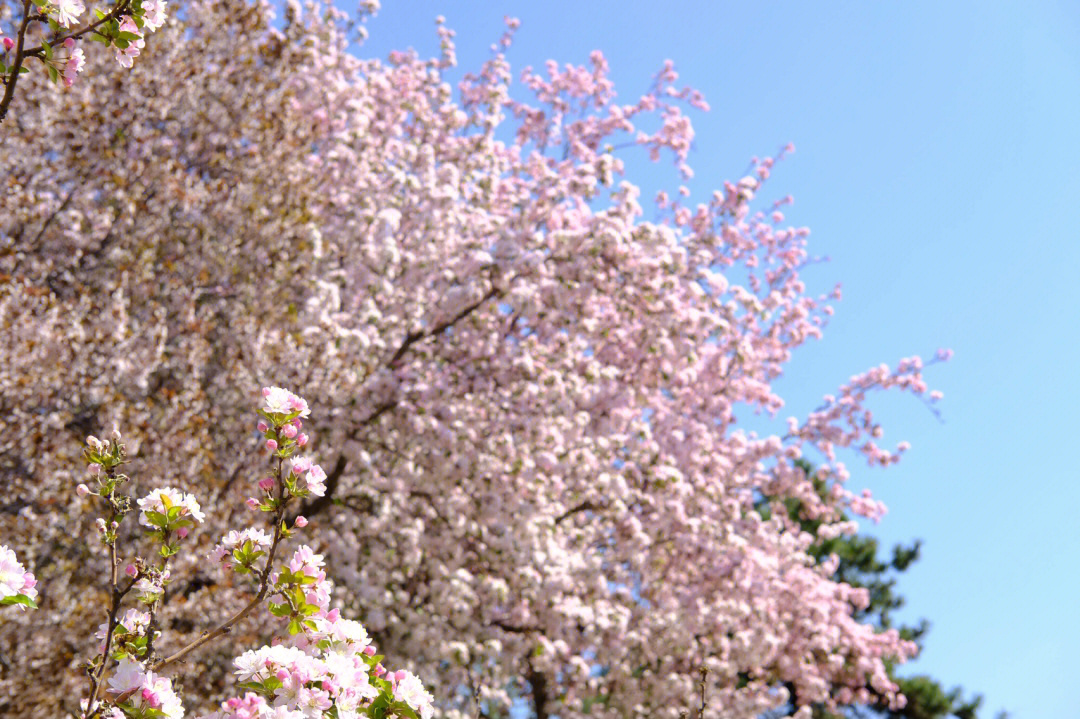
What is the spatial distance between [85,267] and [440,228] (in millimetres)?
3911

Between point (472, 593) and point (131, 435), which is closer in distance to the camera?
point (131, 435)

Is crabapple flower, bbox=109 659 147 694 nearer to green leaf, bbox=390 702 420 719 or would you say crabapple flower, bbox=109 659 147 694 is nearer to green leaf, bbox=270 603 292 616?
green leaf, bbox=270 603 292 616

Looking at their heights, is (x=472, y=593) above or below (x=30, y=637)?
above

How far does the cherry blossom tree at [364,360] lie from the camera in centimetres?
822

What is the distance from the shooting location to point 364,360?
9969 mm

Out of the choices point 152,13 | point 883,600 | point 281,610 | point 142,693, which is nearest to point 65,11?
point 152,13

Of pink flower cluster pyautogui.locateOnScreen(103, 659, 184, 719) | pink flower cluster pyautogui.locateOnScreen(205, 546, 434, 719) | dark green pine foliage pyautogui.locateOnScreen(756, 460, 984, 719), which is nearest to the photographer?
pink flower cluster pyautogui.locateOnScreen(205, 546, 434, 719)

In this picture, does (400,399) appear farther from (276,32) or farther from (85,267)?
(276,32)

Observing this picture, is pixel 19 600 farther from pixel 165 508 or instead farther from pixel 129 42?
pixel 129 42

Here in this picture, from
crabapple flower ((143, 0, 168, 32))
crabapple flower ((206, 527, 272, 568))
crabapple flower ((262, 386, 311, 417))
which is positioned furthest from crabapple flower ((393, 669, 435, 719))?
crabapple flower ((143, 0, 168, 32))

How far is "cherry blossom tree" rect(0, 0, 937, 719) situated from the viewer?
8219mm

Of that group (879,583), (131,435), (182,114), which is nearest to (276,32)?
(182,114)

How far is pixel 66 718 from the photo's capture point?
6750 millimetres

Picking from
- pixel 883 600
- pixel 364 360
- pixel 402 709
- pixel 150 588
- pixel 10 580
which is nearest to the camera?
pixel 10 580
